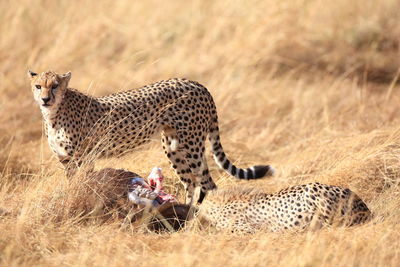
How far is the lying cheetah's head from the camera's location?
4.76 metres

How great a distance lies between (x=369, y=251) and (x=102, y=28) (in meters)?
5.42

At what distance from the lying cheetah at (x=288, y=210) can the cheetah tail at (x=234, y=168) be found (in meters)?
0.41

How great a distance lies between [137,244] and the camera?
13.3 ft

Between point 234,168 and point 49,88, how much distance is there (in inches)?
53.4

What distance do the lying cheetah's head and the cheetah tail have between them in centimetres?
118

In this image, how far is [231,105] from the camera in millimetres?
7406

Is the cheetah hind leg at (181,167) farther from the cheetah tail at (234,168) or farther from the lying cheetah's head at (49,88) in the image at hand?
the lying cheetah's head at (49,88)

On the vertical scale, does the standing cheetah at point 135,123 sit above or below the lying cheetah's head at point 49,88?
below

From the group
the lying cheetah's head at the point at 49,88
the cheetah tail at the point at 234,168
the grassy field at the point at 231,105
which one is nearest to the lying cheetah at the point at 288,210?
the grassy field at the point at 231,105

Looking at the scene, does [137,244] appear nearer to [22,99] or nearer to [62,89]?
[62,89]

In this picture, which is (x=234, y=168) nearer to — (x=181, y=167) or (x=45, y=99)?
(x=181, y=167)

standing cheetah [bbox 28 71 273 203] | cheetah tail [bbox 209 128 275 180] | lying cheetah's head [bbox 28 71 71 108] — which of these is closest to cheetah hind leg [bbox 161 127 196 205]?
standing cheetah [bbox 28 71 273 203]

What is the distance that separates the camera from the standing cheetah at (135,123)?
4836 millimetres

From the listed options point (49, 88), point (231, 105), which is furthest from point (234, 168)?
point (231, 105)
